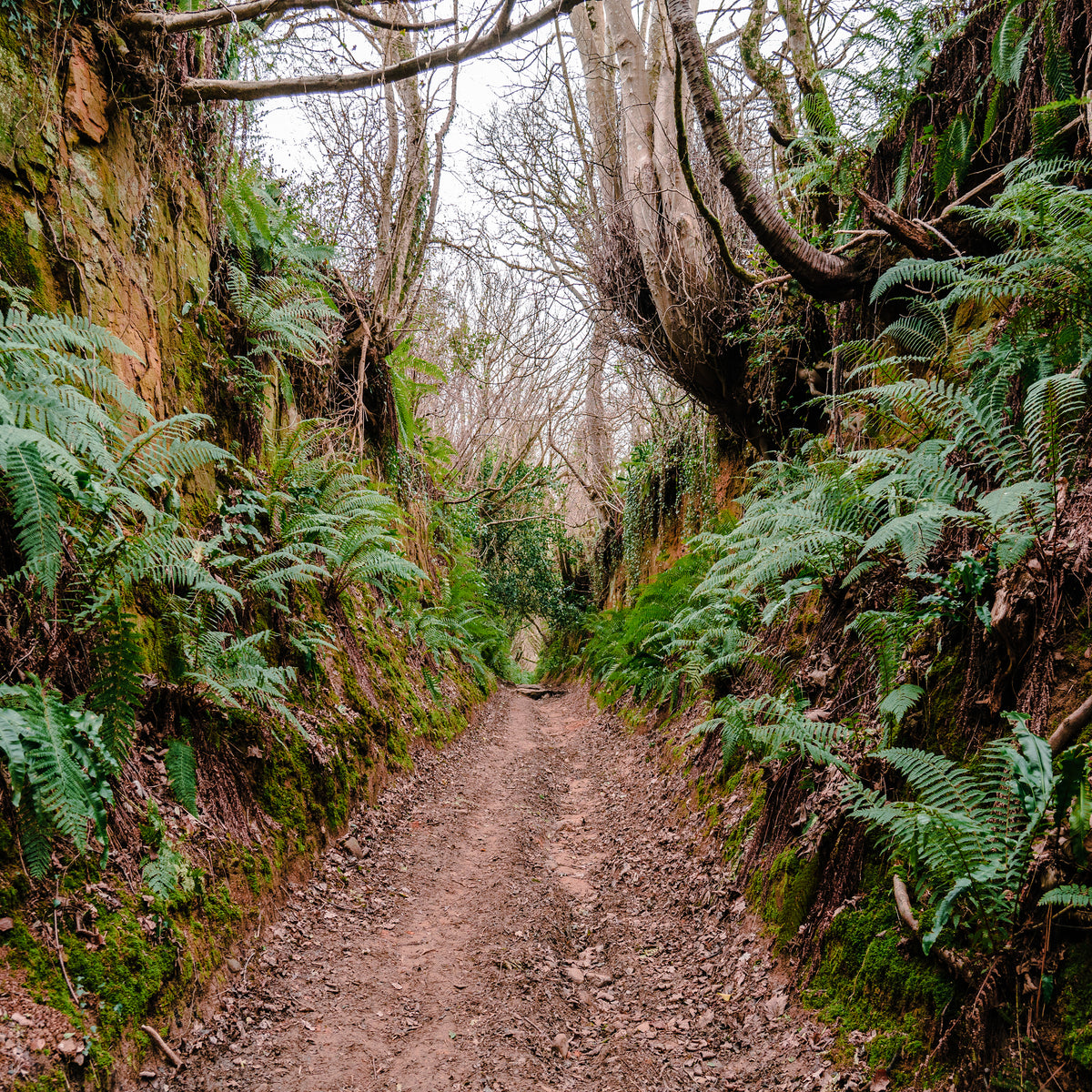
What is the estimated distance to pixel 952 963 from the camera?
6.37 feet

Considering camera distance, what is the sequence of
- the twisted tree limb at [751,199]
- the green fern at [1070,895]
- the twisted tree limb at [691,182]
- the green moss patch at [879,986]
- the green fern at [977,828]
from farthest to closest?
the twisted tree limb at [691,182] → the twisted tree limb at [751,199] → the green moss patch at [879,986] → the green fern at [977,828] → the green fern at [1070,895]

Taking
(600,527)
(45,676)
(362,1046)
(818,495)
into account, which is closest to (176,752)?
(45,676)

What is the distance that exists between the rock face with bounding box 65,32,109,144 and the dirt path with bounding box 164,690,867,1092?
4691 millimetres

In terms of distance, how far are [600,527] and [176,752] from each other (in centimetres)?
1548

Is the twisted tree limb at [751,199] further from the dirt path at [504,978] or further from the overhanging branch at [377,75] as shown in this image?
the dirt path at [504,978]

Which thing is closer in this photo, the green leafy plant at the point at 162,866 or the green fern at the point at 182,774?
the green leafy plant at the point at 162,866

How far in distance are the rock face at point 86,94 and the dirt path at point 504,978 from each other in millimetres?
4691

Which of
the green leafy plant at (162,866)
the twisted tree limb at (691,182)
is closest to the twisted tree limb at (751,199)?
the twisted tree limb at (691,182)

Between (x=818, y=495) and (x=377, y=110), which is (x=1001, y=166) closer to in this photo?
(x=818, y=495)

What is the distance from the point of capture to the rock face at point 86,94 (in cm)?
342

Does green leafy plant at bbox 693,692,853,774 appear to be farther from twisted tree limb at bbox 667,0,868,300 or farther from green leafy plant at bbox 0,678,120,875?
twisted tree limb at bbox 667,0,868,300

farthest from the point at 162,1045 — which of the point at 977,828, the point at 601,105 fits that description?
the point at 601,105

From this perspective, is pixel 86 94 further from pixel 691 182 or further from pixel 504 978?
pixel 504 978

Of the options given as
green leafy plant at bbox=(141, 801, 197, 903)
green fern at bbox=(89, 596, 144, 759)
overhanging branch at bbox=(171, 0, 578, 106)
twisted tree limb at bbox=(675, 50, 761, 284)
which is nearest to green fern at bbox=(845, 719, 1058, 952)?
green leafy plant at bbox=(141, 801, 197, 903)
